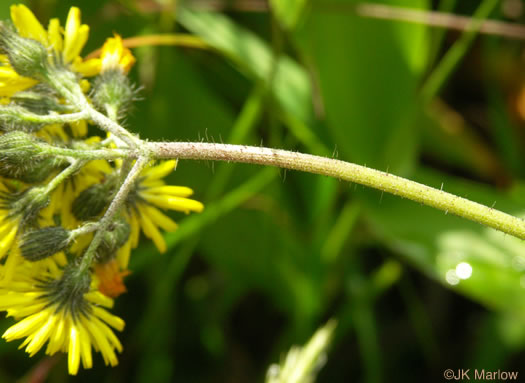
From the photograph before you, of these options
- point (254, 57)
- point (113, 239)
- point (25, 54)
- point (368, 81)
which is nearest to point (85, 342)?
point (113, 239)

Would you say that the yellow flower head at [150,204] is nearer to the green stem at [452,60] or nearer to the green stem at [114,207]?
the green stem at [114,207]

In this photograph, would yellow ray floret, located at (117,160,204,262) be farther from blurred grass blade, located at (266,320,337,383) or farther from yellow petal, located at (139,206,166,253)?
blurred grass blade, located at (266,320,337,383)

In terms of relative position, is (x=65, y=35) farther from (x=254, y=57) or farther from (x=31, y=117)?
(x=254, y=57)

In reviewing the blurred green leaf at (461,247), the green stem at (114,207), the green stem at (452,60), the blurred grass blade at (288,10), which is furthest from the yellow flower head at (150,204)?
the green stem at (452,60)

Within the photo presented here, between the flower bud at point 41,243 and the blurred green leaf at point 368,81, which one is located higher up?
the blurred green leaf at point 368,81

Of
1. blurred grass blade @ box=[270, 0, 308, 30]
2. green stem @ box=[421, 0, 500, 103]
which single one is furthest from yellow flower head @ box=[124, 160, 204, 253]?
green stem @ box=[421, 0, 500, 103]

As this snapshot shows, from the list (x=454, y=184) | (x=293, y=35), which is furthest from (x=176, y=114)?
(x=454, y=184)
